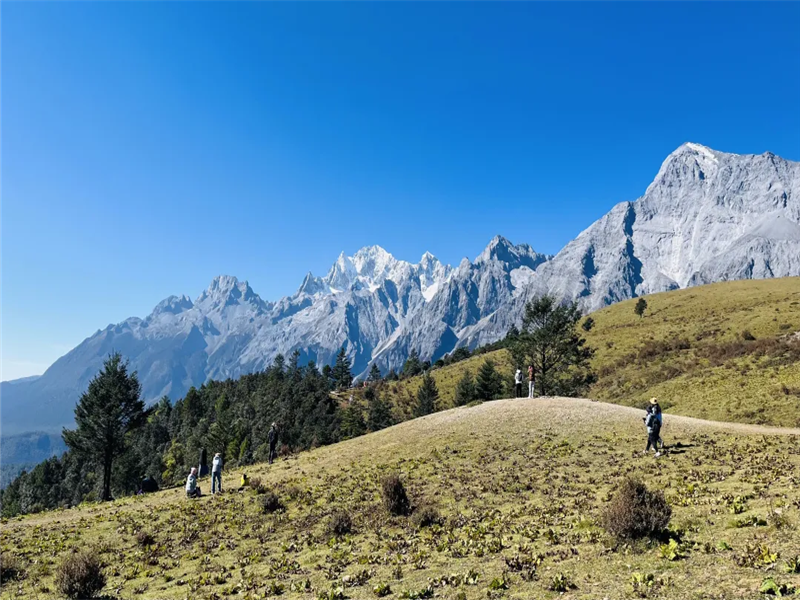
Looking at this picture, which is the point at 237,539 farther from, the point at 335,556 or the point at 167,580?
the point at 335,556

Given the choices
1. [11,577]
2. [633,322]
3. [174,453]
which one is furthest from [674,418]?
[174,453]

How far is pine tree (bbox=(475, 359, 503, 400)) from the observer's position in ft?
281

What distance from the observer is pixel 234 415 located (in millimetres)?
148250

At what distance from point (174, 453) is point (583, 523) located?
159 meters

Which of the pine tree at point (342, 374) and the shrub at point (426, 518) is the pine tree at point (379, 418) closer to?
the pine tree at point (342, 374)

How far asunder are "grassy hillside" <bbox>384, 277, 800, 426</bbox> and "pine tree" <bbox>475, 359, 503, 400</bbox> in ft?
43.7

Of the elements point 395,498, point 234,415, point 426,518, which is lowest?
point 234,415

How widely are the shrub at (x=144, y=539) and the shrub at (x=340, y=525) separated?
9.13 metres

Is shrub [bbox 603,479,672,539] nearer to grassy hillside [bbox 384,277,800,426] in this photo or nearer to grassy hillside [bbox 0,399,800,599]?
grassy hillside [bbox 0,399,800,599]

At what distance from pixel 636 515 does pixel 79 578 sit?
17668mm

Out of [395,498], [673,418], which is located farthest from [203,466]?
[673,418]

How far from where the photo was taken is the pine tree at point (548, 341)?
5791cm

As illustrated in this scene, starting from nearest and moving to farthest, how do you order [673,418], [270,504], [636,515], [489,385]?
[636,515], [270,504], [673,418], [489,385]

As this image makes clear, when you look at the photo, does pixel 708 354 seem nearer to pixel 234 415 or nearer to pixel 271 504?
pixel 271 504
